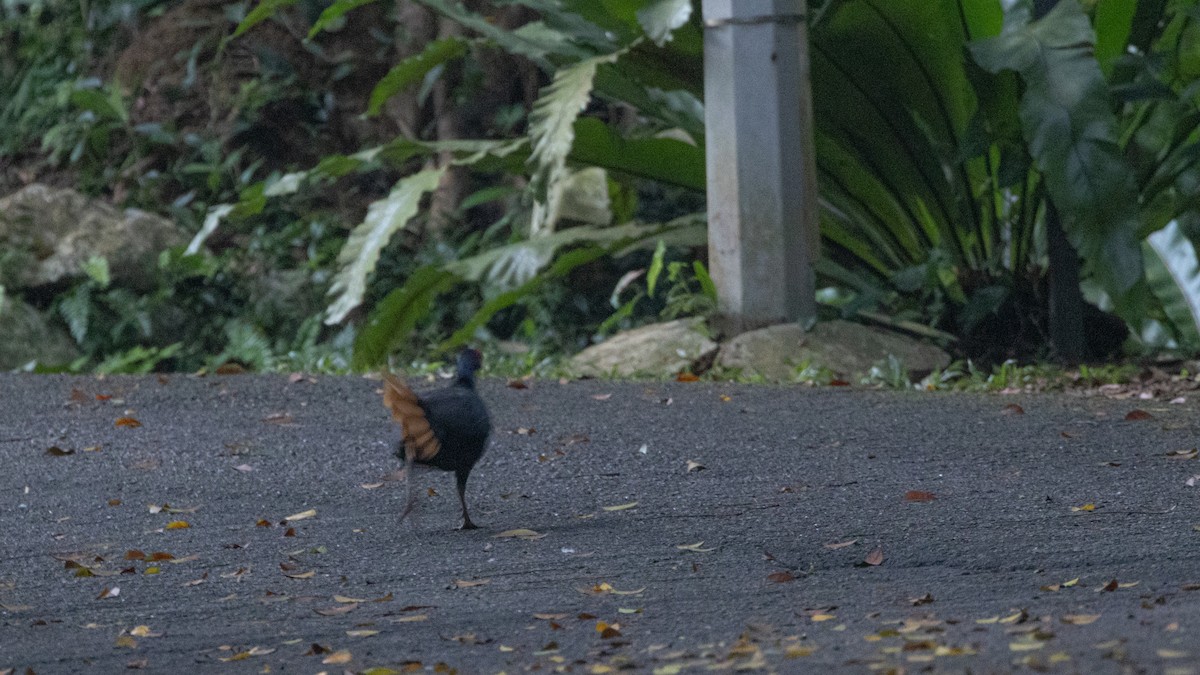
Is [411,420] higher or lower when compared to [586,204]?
lower

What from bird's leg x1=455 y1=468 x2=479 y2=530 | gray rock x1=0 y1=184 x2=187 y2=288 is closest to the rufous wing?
bird's leg x1=455 y1=468 x2=479 y2=530

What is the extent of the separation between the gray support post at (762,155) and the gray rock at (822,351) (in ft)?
0.38

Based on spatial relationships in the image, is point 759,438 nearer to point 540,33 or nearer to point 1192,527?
point 1192,527

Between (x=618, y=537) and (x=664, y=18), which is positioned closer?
(x=618, y=537)

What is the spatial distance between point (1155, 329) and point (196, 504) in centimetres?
550

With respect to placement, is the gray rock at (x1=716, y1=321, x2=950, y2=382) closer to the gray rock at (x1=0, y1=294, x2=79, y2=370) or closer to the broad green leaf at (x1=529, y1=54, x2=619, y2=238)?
the broad green leaf at (x1=529, y1=54, x2=619, y2=238)

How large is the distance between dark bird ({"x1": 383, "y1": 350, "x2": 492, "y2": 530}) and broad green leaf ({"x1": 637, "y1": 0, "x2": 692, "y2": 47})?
262cm

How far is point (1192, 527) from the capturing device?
3746mm

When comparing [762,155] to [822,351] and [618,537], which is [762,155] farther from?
[618,537]

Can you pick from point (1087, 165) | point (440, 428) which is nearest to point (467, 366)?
point (440, 428)

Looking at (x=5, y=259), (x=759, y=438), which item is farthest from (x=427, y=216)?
(x=759, y=438)

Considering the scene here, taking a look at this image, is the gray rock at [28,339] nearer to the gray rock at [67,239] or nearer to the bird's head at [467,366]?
the gray rock at [67,239]

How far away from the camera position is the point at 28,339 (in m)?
9.67

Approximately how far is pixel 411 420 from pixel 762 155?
326 cm
